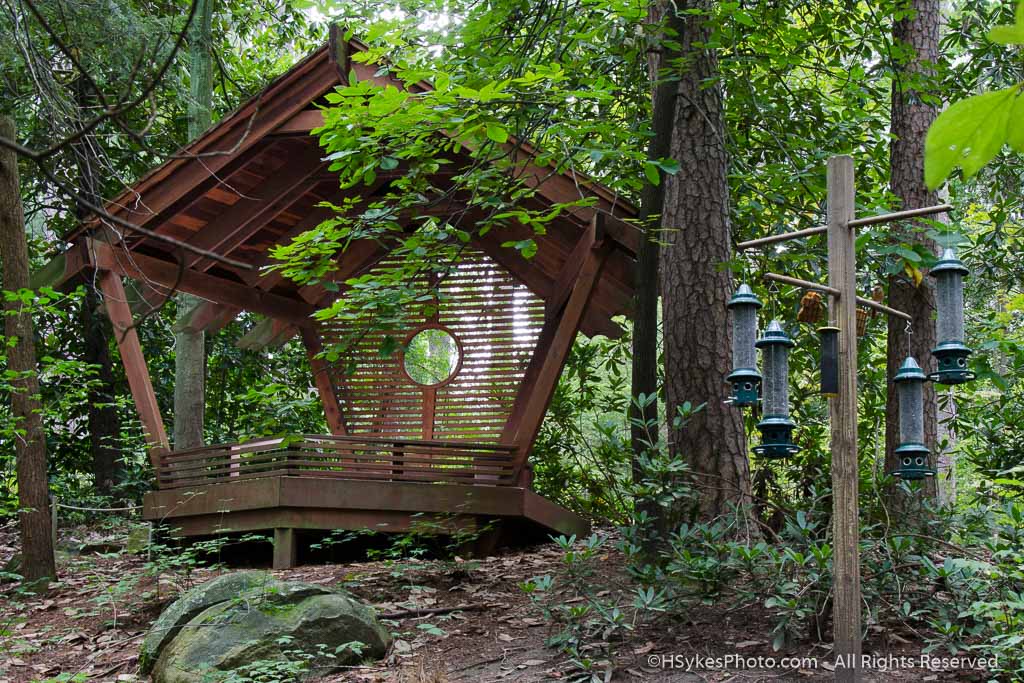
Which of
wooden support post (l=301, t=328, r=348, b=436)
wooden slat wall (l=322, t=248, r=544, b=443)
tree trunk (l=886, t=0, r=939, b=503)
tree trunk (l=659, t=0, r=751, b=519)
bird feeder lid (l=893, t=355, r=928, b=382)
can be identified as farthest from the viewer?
wooden support post (l=301, t=328, r=348, b=436)

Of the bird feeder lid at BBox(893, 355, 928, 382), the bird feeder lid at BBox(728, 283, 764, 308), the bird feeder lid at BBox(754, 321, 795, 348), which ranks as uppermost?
the bird feeder lid at BBox(728, 283, 764, 308)

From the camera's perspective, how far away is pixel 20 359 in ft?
27.9

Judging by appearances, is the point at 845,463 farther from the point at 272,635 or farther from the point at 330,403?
the point at 330,403

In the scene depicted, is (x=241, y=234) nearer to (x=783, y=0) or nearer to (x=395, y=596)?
(x=395, y=596)

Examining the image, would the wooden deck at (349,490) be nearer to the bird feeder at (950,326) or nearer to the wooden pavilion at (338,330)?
the wooden pavilion at (338,330)

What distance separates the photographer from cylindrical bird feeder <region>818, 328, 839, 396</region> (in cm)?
423

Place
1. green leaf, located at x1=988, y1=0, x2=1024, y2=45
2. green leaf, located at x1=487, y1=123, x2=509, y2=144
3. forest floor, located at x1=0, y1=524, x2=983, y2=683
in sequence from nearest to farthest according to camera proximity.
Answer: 1. green leaf, located at x1=988, y1=0, x2=1024, y2=45
2. forest floor, located at x1=0, y1=524, x2=983, y2=683
3. green leaf, located at x1=487, y1=123, x2=509, y2=144

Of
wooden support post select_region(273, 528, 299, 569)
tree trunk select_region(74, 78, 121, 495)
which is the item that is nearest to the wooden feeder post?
wooden support post select_region(273, 528, 299, 569)

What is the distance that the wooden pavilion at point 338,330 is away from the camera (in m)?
8.90

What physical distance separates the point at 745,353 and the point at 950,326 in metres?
0.87

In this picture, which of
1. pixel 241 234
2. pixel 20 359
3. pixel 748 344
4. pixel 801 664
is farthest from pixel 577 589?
pixel 241 234

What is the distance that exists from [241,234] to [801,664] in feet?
24.7

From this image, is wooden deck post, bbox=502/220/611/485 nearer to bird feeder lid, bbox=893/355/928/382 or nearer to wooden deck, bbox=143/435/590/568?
wooden deck, bbox=143/435/590/568

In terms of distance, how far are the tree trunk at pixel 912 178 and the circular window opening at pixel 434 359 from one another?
4.82 meters
